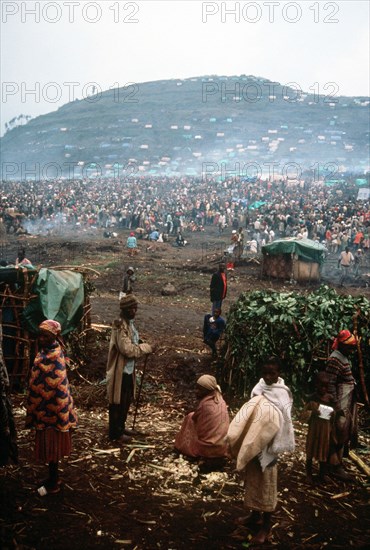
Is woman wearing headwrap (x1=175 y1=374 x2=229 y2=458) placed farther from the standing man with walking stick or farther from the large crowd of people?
the large crowd of people

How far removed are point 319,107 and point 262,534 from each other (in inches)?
3994

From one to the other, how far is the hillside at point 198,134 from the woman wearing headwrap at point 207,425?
6642 centimetres

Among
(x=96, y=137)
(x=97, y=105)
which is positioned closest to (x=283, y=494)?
(x=96, y=137)

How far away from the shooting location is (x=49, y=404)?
417cm

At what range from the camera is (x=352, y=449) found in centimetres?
580

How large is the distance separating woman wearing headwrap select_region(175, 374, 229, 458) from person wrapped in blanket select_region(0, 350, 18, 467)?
1847mm

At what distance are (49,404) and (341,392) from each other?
2.82m

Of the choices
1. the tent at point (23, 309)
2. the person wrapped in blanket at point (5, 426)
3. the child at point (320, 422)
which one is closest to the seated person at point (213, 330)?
the tent at point (23, 309)

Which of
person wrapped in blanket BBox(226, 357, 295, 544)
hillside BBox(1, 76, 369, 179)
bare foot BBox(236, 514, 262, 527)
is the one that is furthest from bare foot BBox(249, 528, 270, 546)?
hillside BBox(1, 76, 369, 179)

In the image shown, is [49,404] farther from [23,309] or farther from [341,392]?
[23,309]

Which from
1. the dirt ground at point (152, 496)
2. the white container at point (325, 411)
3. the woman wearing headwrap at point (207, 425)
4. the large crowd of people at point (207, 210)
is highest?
the large crowd of people at point (207, 210)

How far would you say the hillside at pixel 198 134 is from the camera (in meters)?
77.0

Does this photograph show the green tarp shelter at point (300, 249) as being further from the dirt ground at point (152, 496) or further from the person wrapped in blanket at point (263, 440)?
the person wrapped in blanket at point (263, 440)

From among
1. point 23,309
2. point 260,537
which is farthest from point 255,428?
point 23,309
